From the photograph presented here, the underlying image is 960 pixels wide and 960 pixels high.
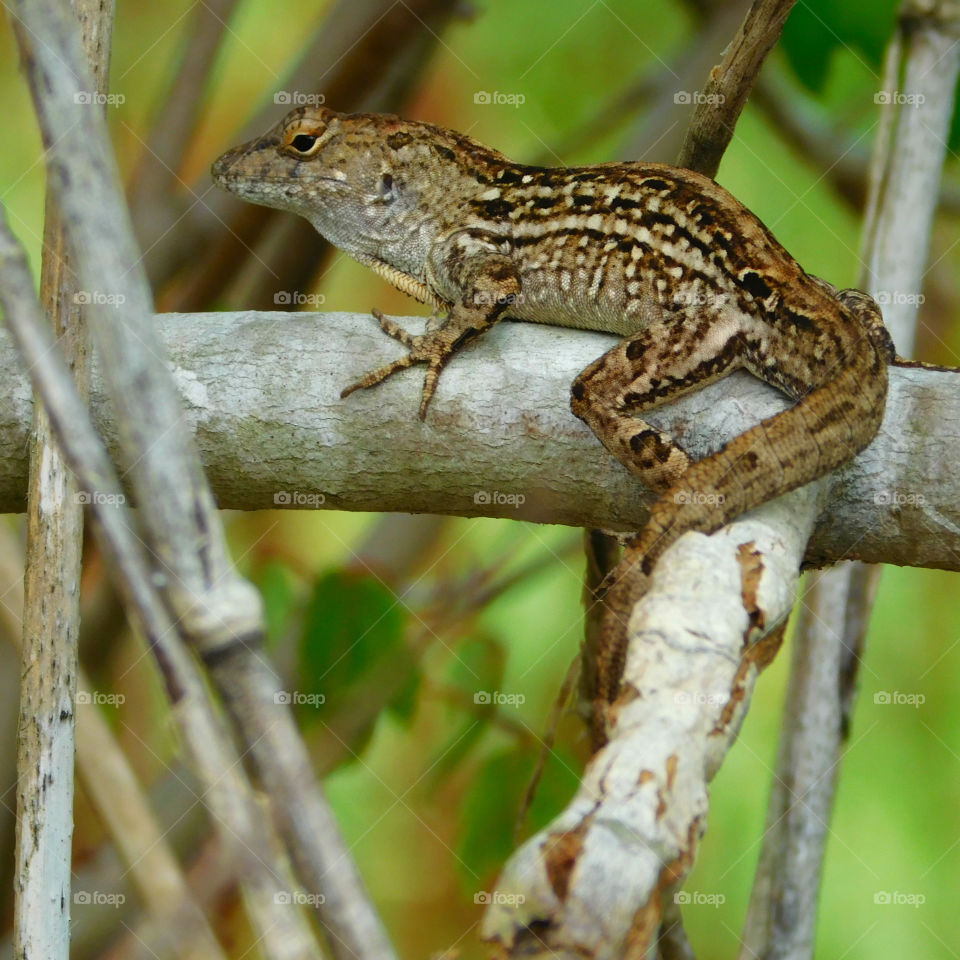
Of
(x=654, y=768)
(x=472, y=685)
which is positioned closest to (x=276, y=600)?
(x=472, y=685)

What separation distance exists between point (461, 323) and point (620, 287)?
12.7 inches

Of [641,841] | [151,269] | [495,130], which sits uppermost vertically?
[495,130]

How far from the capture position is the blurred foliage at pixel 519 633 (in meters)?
2.65

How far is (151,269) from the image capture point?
8.59 ft

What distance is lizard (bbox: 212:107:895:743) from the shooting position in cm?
131

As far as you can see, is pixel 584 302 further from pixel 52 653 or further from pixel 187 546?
pixel 187 546

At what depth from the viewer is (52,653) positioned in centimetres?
115

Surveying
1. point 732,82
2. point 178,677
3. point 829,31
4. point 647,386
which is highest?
point 829,31

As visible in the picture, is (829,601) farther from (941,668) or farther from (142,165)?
Result: (142,165)

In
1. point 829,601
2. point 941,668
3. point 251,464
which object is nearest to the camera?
point 251,464

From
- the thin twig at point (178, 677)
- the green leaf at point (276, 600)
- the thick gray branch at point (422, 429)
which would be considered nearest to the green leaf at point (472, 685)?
the green leaf at point (276, 600)

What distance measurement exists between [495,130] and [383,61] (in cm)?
60

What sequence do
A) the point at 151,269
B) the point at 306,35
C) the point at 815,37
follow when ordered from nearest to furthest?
1. the point at 815,37
2. the point at 151,269
3. the point at 306,35

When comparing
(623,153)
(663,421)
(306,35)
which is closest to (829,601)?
(663,421)
